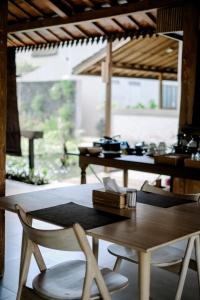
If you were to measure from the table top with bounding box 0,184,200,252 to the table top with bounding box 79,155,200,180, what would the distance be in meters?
1.50

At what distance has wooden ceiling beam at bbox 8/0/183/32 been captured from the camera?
5230 millimetres

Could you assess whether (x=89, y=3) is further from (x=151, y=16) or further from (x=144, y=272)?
(x=144, y=272)

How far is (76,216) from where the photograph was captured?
264 centimetres

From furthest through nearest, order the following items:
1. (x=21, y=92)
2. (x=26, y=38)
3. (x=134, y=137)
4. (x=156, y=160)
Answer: (x=21, y=92)
(x=134, y=137)
(x=26, y=38)
(x=156, y=160)

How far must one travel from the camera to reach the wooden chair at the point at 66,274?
7.22 feet

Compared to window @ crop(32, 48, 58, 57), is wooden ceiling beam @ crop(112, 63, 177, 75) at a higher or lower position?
lower

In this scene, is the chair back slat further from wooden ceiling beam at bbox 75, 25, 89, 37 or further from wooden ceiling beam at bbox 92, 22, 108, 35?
wooden ceiling beam at bbox 75, 25, 89, 37

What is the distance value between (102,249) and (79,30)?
374cm

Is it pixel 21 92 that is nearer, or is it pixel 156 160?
pixel 156 160

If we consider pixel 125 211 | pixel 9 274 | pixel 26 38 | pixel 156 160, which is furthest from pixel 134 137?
pixel 125 211

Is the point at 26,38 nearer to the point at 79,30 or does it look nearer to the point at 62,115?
the point at 79,30

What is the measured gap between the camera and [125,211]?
278 cm

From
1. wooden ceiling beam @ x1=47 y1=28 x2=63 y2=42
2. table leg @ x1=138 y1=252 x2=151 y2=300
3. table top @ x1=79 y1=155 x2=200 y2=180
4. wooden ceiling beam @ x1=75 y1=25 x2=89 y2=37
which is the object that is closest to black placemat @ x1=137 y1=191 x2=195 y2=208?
table leg @ x1=138 y1=252 x2=151 y2=300

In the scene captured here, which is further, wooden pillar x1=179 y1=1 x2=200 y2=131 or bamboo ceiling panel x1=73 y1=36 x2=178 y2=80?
bamboo ceiling panel x1=73 y1=36 x2=178 y2=80
